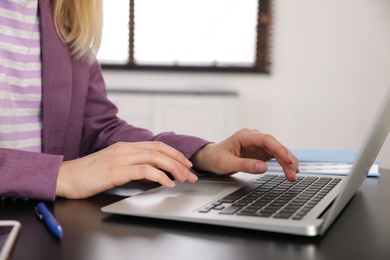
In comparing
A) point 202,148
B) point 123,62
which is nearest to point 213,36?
point 123,62

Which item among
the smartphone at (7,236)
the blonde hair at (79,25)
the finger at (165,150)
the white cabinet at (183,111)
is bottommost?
the white cabinet at (183,111)

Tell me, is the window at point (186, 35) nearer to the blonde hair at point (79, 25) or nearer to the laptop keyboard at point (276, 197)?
the blonde hair at point (79, 25)

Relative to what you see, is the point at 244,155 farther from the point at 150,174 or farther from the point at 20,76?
the point at 20,76

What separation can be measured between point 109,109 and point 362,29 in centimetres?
285

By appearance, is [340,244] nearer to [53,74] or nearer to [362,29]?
[53,74]

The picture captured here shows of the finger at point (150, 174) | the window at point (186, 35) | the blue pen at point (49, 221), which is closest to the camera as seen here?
the blue pen at point (49, 221)

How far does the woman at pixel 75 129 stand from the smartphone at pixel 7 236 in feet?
0.72

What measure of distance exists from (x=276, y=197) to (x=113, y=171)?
24 cm

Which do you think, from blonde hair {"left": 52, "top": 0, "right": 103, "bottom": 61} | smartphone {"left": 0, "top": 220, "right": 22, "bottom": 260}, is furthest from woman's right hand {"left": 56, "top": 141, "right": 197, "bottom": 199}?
blonde hair {"left": 52, "top": 0, "right": 103, "bottom": 61}

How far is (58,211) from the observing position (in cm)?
77

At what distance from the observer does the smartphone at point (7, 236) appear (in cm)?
53

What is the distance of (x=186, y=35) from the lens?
4.16 meters

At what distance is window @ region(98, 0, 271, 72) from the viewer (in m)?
4.05

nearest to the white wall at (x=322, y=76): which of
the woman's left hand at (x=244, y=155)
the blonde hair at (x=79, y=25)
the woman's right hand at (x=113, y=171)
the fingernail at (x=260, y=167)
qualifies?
the blonde hair at (x=79, y=25)
